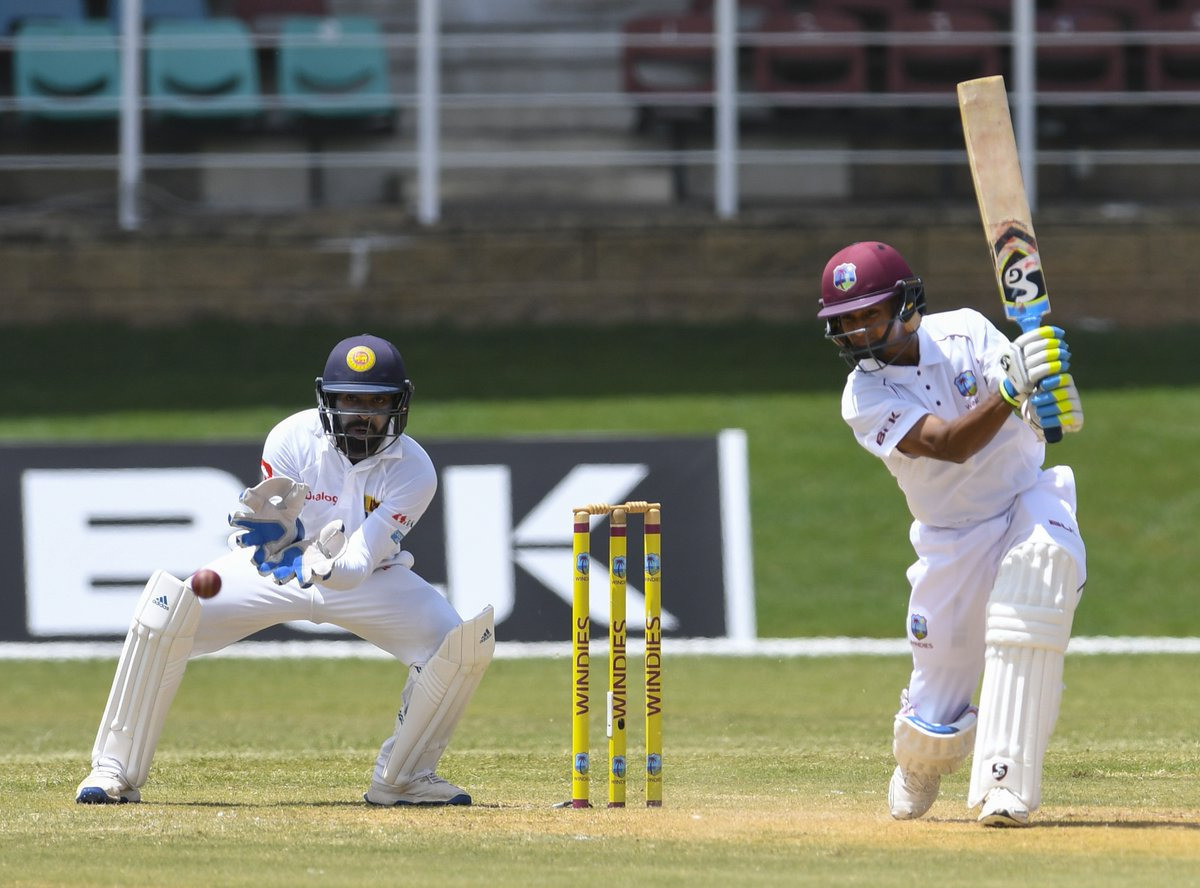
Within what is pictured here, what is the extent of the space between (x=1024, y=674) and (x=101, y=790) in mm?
2611

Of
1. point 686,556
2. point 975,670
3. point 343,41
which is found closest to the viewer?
point 975,670

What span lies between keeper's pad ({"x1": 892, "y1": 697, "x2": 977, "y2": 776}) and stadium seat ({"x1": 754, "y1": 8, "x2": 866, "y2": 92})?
9897 millimetres

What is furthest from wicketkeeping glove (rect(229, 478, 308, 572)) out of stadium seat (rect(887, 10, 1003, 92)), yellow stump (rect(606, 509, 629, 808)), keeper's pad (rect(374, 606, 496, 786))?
stadium seat (rect(887, 10, 1003, 92))

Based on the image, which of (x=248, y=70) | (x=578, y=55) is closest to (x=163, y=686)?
(x=248, y=70)

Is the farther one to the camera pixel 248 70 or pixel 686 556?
pixel 248 70

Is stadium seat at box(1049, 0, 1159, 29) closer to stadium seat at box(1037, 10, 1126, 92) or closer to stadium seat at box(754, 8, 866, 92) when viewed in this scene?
stadium seat at box(1037, 10, 1126, 92)

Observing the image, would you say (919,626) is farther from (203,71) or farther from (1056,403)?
(203,71)

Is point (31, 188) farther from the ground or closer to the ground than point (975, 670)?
farther from the ground

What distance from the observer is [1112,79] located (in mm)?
→ 14828

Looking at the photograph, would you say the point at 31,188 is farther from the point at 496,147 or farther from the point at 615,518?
the point at 615,518

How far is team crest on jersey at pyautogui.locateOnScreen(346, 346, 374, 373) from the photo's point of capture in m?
5.66

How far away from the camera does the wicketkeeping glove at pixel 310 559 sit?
213 inches

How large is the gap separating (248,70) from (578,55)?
2701mm

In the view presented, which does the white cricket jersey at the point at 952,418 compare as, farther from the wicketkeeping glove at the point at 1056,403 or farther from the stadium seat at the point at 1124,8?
the stadium seat at the point at 1124,8
